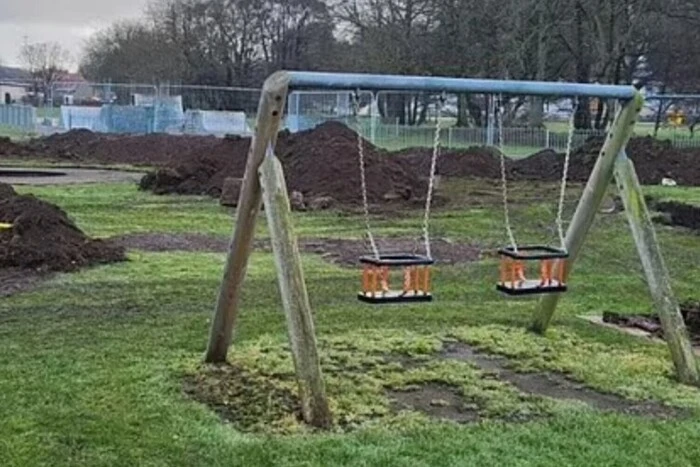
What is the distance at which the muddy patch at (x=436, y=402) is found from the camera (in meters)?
4.97

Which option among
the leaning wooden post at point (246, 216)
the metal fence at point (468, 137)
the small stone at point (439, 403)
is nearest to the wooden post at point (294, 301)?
the leaning wooden post at point (246, 216)

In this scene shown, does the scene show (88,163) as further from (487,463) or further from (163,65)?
(487,463)

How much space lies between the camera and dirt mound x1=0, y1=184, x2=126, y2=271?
31.7ft

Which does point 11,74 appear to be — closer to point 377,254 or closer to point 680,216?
point 680,216

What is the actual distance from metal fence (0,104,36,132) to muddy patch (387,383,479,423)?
40.3 metres

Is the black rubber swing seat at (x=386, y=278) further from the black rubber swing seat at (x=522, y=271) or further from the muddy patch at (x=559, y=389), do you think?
the muddy patch at (x=559, y=389)

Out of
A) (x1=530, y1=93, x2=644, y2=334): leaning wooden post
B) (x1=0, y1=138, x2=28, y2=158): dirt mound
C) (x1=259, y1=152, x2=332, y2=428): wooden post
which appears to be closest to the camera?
(x1=259, y1=152, x2=332, y2=428): wooden post

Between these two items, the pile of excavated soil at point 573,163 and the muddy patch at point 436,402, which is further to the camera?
the pile of excavated soil at point 573,163

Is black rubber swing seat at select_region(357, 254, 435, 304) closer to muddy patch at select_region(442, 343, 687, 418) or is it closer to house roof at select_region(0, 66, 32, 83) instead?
muddy patch at select_region(442, 343, 687, 418)

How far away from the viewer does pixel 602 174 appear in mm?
6141

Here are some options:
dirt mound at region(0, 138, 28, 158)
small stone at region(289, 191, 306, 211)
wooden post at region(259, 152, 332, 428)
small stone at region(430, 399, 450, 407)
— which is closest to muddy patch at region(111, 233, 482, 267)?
small stone at region(289, 191, 306, 211)

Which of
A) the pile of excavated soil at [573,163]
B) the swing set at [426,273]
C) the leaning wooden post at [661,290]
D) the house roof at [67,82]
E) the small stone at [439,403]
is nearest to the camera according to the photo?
the small stone at [439,403]

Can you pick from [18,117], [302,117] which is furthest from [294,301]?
[18,117]

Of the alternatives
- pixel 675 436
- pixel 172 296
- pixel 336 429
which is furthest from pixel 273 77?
pixel 172 296
